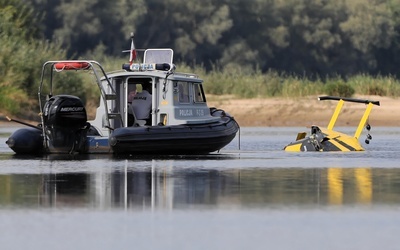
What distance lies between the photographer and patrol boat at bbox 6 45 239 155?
3078cm

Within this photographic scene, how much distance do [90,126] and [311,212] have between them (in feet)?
51.7

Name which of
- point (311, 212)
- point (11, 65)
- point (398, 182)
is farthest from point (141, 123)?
point (11, 65)

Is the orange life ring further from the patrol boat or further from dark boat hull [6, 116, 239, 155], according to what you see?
dark boat hull [6, 116, 239, 155]

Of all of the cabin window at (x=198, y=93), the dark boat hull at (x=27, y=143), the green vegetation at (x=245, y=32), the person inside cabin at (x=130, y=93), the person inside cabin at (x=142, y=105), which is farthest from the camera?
the green vegetation at (x=245, y=32)

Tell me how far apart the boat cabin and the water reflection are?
5412mm

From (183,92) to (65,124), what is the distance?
3221 millimetres

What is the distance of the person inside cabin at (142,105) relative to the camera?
32.7m

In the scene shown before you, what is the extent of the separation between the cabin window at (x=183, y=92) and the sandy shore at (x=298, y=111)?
22549mm

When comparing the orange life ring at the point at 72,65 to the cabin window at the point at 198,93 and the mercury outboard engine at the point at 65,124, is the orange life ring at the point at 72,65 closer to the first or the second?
the mercury outboard engine at the point at 65,124

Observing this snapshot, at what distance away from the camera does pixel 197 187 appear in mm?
21125

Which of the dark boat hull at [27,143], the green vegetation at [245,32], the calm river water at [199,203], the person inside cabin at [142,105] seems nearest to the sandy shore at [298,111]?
the green vegetation at [245,32]

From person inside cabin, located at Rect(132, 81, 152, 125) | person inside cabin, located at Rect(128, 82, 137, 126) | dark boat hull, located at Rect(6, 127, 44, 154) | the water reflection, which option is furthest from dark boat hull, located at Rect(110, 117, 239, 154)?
the water reflection

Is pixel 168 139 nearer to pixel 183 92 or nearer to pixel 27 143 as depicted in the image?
pixel 183 92

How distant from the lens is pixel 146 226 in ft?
51.6
